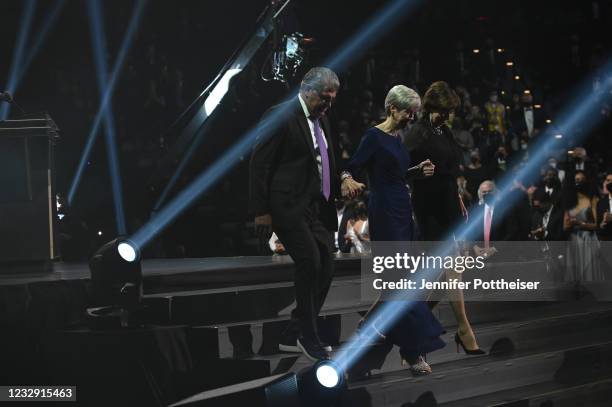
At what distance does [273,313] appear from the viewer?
21.9 feet

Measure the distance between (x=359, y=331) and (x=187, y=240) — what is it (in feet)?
15.6

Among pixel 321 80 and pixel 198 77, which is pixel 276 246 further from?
pixel 321 80

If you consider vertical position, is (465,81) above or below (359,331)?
above

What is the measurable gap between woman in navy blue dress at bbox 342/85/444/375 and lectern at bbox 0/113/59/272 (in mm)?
2249

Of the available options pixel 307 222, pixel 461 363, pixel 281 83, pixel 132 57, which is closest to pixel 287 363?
pixel 307 222

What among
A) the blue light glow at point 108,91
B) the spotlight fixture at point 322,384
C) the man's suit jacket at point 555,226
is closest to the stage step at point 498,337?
the spotlight fixture at point 322,384

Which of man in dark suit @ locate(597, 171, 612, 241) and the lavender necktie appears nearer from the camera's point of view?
the lavender necktie

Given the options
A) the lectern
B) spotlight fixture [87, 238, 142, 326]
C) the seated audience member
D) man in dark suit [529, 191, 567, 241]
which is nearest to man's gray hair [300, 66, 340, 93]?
spotlight fixture [87, 238, 142, 326]

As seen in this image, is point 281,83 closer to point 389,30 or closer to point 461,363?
point 461,363

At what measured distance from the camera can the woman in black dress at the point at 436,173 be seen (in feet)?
20.6

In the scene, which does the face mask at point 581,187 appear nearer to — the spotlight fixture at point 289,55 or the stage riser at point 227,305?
the spotlight fixture at point 289,55

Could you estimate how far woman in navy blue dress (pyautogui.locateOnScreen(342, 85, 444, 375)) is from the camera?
19.6 ft

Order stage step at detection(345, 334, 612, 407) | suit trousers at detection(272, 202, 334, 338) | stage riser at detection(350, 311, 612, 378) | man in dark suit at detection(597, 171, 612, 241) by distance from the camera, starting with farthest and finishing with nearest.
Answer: man in dark suit at detection(597, 171, 612, 241), stage riser at detection(350, 311, 612, 378), stage step at detection(345, 334, 612, 407), suit trousers at detection(272, 202, 334, 338)

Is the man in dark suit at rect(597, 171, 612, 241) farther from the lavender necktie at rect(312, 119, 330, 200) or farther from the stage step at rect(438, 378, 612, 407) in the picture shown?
the lavender necktie at rect(312, 119, 330, 200)
